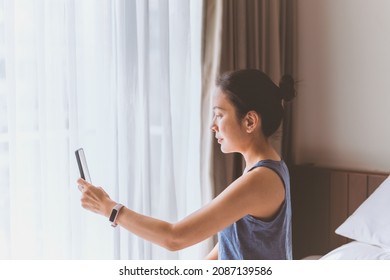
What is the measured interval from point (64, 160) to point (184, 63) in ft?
2.33

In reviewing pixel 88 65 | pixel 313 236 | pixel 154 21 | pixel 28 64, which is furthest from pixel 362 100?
pixel 28 64

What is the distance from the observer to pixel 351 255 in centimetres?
213

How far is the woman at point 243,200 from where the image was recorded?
117 centimetres

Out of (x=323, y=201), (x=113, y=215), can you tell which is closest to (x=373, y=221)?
(x=323, y=201)

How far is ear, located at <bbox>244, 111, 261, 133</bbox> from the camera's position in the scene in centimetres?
130

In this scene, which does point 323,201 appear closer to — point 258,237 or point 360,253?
point 360,253

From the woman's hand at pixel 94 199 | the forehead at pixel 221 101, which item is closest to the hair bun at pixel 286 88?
the forehead at pixel 221 101

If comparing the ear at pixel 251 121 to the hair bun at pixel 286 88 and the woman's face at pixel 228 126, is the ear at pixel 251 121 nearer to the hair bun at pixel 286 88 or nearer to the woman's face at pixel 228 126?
the woman's face at pixel 228 126

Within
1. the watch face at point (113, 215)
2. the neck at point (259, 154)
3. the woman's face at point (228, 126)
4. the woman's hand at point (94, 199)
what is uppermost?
the woman's face at point (228, 126)

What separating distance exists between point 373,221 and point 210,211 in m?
1.32

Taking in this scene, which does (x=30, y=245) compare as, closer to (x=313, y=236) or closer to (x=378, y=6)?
(x=313, y=236)

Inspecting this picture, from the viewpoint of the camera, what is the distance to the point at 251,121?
1303mm

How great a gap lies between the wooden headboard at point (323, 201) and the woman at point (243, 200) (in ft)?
4.66

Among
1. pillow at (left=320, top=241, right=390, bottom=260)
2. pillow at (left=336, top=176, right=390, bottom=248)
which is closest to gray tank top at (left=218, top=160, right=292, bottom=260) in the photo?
pillow at (left=320, top=241, right=390, bottom=260)
